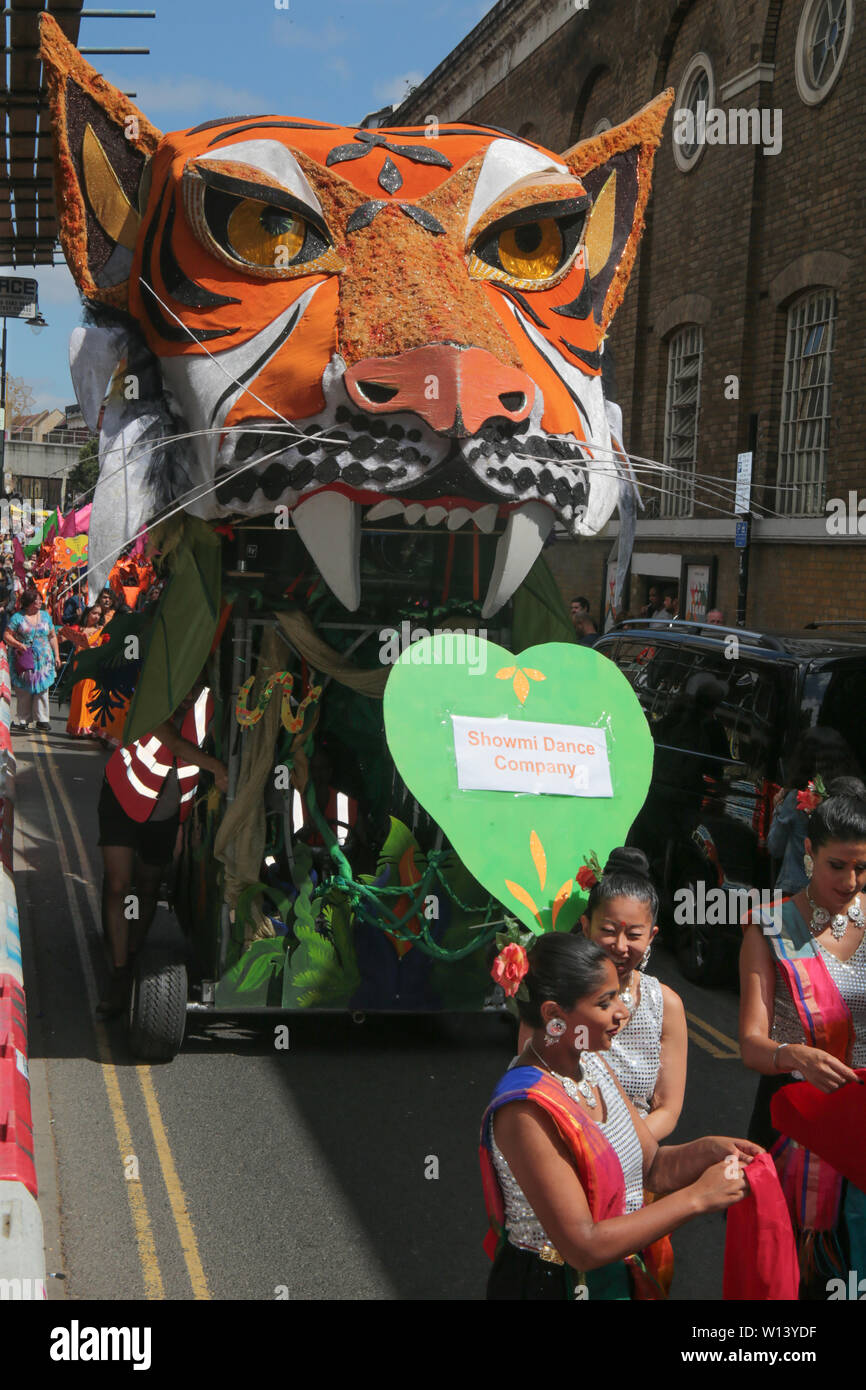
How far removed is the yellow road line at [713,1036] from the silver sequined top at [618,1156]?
14.1ft

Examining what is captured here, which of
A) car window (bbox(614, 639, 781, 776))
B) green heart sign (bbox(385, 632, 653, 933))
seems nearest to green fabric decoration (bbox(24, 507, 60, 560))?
car window (bbox(614, 639, 781, 776))

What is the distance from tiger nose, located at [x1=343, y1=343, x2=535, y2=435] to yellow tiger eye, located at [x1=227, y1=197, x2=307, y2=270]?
2.48 feet

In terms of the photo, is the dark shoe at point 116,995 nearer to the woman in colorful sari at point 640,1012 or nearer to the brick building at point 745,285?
the woman in colorful sari at point 640,1012

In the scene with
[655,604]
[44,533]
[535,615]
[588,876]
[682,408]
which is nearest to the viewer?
[588,876]

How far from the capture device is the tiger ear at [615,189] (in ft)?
22.3

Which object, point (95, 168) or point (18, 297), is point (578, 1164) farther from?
point (18, 297)

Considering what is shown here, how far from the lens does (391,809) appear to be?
707 centimetres

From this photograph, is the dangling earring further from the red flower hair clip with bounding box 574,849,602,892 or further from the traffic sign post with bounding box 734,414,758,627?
the traffic sign post with bounding box 734,414,758,627

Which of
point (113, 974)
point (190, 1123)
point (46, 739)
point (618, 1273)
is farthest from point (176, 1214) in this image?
point (46, 739)

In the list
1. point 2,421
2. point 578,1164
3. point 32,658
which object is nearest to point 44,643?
point 32,658

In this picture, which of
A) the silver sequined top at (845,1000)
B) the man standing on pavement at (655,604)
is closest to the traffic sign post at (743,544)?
the man standing on pavement at (655,604)

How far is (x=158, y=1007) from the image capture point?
6.54 metres

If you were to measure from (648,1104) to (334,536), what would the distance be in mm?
2805

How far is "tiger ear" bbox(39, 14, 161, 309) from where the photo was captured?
6.29 meters
